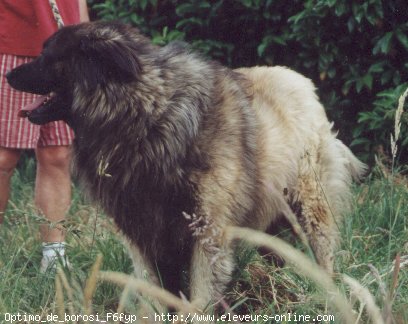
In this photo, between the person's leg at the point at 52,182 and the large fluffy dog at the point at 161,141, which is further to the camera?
the person's leg at the point at 52,182

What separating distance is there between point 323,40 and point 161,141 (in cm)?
246

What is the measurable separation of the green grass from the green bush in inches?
26.2

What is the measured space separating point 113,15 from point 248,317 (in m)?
3.41

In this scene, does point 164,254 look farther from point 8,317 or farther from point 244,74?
point 244,74

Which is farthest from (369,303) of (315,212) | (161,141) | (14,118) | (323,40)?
(323,40)

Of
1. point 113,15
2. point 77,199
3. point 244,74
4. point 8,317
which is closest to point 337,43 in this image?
point 244,74

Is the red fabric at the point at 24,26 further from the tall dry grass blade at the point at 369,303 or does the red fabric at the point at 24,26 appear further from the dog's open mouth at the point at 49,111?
the tall dry grass blade at the point at 369,303

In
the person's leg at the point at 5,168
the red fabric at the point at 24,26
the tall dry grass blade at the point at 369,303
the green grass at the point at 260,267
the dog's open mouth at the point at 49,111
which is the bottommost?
the green grass at the point at 260,267

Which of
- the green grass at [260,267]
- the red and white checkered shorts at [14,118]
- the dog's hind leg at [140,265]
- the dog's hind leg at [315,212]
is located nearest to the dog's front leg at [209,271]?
the green grass at [260,267]

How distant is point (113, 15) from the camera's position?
5758mm

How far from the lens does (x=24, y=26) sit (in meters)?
3.96

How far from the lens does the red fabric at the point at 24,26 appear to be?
393 centimetres

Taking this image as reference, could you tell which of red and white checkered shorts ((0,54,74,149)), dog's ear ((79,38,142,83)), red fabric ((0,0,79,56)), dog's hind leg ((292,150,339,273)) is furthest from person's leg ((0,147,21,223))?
dog's hind leg ((292,150,339,273))

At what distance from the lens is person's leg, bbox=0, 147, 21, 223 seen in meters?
4.12
